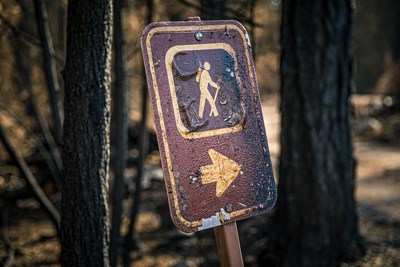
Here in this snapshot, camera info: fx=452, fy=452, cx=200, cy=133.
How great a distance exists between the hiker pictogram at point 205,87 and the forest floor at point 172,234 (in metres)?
2.19

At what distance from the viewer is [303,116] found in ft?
11.7

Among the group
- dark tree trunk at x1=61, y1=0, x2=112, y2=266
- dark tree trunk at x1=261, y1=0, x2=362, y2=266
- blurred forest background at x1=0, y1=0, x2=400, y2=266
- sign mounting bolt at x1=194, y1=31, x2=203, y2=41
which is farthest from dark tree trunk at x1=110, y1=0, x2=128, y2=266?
sign mounting bolt at x1=194, y1=31, x2=203, y2=41

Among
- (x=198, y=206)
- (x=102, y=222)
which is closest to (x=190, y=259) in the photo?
(x=102, y=222)

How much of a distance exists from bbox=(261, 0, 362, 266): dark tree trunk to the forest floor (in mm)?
387

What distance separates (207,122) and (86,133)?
0.77 meters

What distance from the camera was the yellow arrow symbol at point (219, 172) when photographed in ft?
5.63

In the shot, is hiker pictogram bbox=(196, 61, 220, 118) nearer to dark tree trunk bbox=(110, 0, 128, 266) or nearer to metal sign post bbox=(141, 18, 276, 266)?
metal sign post bbox=(141, 18, 276, 266)

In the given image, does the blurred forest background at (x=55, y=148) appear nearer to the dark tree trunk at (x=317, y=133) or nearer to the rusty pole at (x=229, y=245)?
the dark tree trunk at (x=317, y=133)

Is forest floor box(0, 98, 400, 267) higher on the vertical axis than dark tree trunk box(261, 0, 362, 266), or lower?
lower

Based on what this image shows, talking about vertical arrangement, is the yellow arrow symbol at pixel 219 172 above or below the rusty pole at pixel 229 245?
Answer: above

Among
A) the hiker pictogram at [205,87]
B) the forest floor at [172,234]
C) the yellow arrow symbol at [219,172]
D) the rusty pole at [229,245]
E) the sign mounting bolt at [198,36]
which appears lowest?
the forest floor at [172,234]

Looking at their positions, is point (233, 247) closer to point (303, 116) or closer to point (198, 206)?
point (198, 206)

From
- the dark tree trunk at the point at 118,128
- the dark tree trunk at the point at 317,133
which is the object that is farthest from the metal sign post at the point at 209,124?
the dark tree trunk at the point at 317,133

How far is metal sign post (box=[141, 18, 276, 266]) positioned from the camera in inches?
65.4
